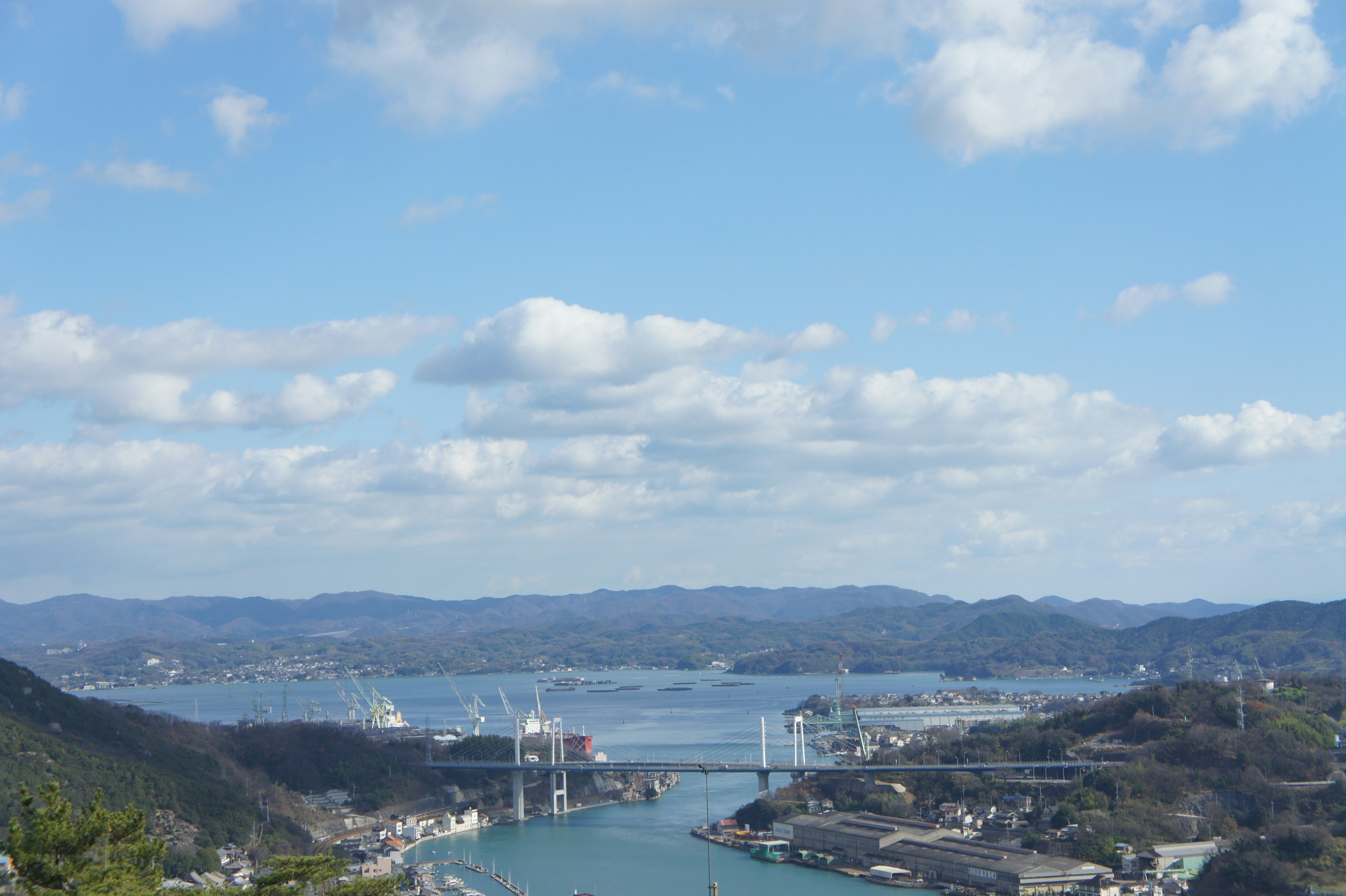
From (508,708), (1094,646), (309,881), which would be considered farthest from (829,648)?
(309,881)

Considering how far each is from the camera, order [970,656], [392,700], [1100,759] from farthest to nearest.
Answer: [970,656] → [392,700] → [1100,759]

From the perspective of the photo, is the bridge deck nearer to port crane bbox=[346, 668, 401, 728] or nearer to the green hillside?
the green hillside

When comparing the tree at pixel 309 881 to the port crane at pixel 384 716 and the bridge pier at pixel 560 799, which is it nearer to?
the bridge pier at pixel 560 799

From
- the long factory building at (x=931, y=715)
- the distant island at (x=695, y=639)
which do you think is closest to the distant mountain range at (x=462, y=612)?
the distant island at (x=695, y=639)

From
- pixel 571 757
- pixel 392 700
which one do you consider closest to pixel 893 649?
pixel 392 700

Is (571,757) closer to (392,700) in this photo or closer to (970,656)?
(392,700)

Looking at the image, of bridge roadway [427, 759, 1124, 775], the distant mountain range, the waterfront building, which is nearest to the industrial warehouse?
the waterfront building
